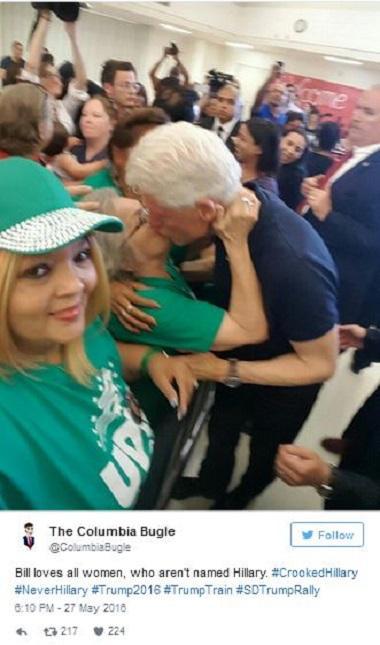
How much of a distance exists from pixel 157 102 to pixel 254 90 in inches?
5.1

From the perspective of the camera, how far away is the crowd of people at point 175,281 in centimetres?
85

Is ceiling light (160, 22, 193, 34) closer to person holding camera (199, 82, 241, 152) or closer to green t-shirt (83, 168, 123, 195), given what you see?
person holding camera (199, 82, 241, 152)

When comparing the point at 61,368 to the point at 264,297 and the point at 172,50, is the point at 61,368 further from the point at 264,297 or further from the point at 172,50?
the point at 172,50

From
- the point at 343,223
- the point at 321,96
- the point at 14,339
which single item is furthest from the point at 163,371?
the point at 321,96

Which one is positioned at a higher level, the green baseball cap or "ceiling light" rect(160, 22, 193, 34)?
"ceiling light" rect(160, 22, 193, 34)

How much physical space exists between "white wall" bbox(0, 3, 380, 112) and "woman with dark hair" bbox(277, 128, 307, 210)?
77 millimetres

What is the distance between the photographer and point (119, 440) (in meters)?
0.93

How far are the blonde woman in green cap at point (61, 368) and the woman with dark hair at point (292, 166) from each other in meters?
0.22

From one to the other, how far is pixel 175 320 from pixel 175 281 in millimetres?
52

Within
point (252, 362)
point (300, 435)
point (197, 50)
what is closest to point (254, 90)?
point (197, 50)

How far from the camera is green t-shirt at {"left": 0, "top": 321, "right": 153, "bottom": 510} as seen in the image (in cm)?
85
